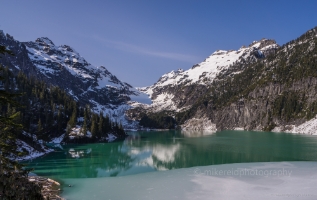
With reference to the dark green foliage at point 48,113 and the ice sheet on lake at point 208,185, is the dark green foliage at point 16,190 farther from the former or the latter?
the dark green foliage at point 48,113

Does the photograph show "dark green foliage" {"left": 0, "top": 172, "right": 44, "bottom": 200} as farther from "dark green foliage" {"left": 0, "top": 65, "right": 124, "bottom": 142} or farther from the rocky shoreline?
"dark green foliage" {"left": 0, "top": 65, "right": 124, "bottom": 142}

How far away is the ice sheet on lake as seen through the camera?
2655 centimetres


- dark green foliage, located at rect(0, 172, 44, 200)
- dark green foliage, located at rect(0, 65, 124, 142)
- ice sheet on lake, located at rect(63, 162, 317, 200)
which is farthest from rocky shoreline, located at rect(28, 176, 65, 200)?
dark green foliage, located at rect(0, 65, 124, 142)

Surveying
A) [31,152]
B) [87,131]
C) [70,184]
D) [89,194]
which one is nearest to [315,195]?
[89,194]

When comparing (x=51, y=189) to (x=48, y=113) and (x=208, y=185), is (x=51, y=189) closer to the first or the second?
(x=208, y=185)

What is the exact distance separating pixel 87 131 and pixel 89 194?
85077 millimetres

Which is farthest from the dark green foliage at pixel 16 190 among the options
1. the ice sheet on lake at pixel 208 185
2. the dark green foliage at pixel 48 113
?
the dark green foliage at pixel 48 113

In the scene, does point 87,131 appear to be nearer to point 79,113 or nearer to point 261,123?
point 79,113

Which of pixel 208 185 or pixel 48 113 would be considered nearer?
pixel 208 185

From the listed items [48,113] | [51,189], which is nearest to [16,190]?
[51,189]

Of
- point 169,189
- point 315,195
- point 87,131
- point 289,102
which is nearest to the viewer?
point 315,195

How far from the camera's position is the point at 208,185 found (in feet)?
102

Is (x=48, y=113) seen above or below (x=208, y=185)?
above

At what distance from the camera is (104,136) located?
4724 inches
